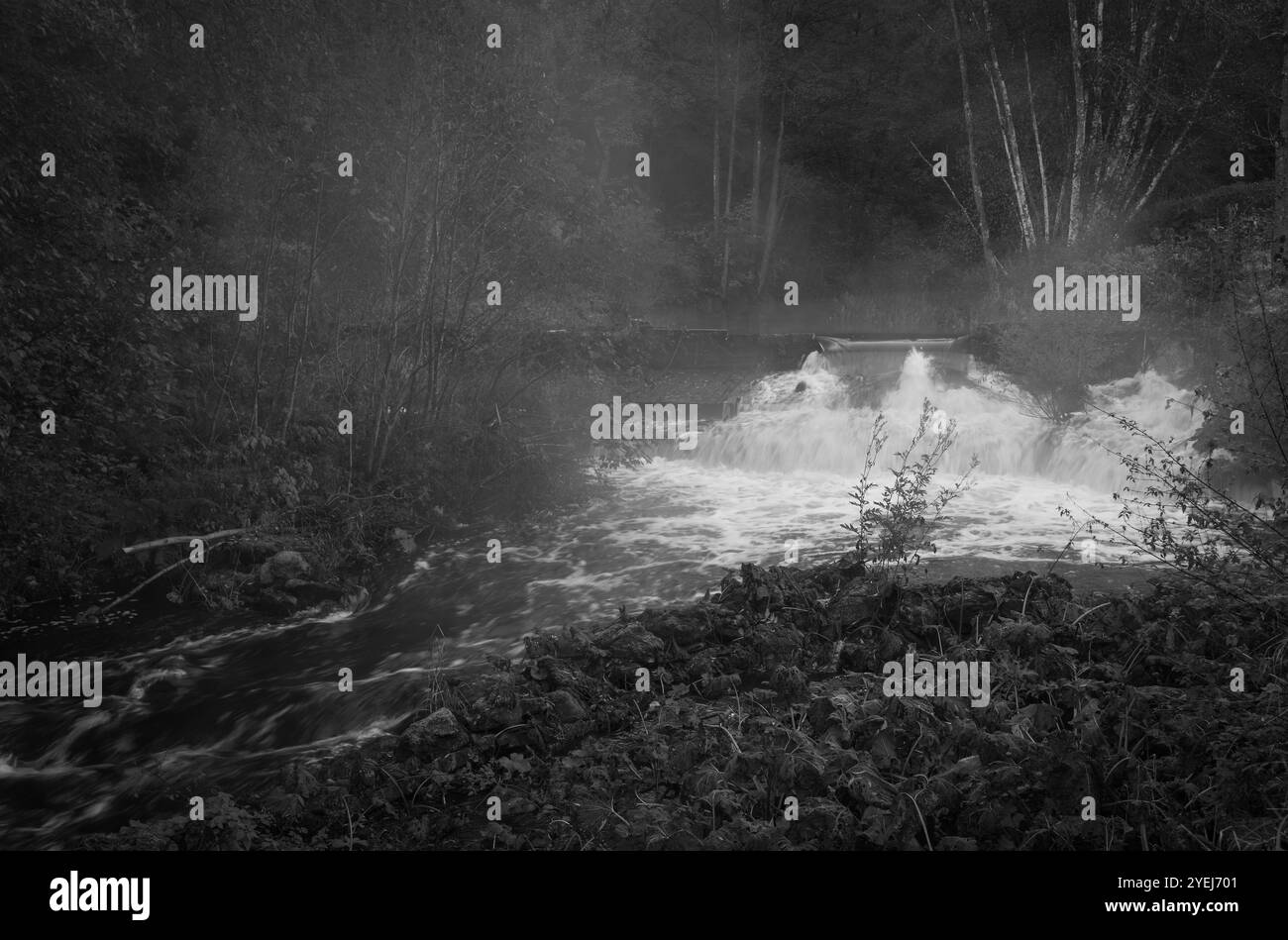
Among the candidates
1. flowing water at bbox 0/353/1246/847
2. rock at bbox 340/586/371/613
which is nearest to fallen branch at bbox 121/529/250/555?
flowing water at bbox 0/353/1246/847

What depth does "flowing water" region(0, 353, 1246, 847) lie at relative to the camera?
7156mm

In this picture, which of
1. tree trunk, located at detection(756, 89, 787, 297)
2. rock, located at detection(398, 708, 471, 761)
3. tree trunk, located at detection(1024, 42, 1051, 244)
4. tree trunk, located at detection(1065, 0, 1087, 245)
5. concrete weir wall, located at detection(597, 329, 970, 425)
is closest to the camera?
rock, located at detection(398, 708, 471, 761)

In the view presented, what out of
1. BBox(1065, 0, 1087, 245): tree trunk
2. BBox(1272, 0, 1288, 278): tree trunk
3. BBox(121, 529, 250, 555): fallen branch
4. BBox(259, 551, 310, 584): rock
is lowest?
BBox(259, 551, 310, 584): rock

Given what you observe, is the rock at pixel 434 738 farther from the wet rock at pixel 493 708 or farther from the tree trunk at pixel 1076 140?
the tree trunk at pixel 1076 140

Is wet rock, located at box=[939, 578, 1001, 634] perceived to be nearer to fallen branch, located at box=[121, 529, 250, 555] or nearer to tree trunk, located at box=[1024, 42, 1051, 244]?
fallen branch, located at box=[121, 529, 250, 555]

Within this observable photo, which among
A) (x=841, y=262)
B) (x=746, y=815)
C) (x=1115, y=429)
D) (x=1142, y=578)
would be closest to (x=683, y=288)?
(x=841, y=262)

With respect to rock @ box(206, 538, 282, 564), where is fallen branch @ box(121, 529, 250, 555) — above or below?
above

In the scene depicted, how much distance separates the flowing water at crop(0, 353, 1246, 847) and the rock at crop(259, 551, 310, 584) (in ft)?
2.61

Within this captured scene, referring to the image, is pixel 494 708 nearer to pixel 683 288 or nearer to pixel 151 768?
pixel 151 768

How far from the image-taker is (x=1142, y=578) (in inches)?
396

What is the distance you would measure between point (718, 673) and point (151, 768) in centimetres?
419

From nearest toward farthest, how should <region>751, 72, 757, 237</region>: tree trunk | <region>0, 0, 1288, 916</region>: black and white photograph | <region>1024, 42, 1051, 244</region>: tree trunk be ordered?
1. <region>0, 0, 1288, 916</region>: black and white photograph
2. <region>1024, 42, 1051, 244</region>: tree trunk
3. <region>751, 72, 757, 237</region>: tree trunk

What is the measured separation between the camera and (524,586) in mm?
11562

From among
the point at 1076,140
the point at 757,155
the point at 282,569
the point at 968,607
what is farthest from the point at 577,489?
the point at 757,155
